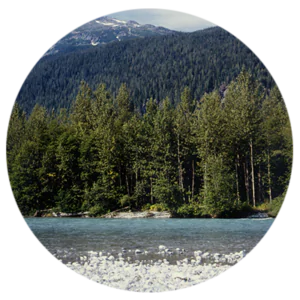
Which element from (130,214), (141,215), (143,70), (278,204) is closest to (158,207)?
(141,215)

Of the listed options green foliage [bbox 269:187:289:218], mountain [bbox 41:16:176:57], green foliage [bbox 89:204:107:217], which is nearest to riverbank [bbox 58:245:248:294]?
green foliage [bbox 89:204:107:217]

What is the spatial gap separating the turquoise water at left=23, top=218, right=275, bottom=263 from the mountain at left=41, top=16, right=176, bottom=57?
7.47 ft

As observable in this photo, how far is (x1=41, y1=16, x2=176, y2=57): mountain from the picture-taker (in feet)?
23.7

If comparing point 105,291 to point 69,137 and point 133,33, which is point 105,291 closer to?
point 69,137

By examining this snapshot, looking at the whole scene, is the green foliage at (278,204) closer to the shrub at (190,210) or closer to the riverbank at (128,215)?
the riverbank at (128,215)

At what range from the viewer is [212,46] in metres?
7.64

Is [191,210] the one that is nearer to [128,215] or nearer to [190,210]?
[190,210]

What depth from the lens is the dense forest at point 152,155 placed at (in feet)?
25.5

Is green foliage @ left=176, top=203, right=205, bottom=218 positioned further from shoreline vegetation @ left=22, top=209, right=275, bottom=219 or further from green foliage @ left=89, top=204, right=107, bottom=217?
green foliage @ left=89, top=204, right=107, bottom=217

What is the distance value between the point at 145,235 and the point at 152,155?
107 cm

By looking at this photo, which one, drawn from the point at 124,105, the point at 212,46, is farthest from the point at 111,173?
the point at 212,46

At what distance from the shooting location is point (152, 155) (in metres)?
7.89

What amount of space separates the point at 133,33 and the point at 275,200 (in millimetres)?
2866

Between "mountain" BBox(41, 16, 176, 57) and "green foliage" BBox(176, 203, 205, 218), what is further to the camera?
"green foliage" BBox(176, 203, 205, 218)
